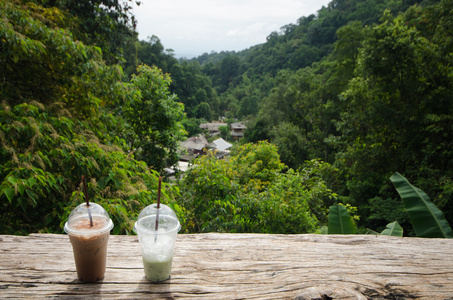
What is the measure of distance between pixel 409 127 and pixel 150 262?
31.3 feet

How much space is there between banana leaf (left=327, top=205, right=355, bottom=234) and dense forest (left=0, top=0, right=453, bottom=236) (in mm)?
1583

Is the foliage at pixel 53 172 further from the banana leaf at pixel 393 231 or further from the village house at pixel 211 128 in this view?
the village house at pixel 211 128

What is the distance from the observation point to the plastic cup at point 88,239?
3.14 feet

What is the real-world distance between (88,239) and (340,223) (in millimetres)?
2455

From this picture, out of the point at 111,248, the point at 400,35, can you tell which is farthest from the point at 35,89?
the point at 400,35

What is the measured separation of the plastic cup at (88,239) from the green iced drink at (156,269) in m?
0.17

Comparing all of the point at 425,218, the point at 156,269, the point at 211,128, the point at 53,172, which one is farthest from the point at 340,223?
the point at 211,128

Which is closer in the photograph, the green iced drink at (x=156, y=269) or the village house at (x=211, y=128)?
the green iced drink at (x=156, y=269)

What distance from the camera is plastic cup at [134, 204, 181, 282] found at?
98cm

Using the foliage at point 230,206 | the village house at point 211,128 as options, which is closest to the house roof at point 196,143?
the village house at point 211,128

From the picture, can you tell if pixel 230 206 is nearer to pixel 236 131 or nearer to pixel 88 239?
pixel 88 239

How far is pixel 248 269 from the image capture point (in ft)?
3.76

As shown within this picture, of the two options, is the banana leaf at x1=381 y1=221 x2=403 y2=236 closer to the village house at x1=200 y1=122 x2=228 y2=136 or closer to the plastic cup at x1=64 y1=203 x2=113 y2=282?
the plastic cup at x1=64 y1=203 x2=113 y2=282

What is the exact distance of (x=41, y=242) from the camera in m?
1.28
